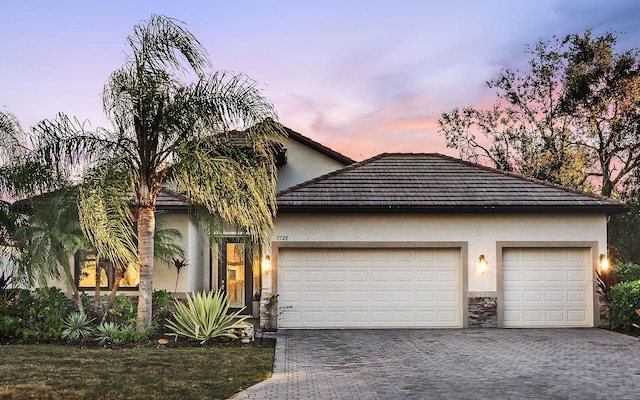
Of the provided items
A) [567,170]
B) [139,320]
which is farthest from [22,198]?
[567,170]

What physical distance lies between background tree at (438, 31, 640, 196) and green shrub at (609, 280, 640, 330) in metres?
13.5

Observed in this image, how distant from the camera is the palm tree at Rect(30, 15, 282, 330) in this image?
11.8m

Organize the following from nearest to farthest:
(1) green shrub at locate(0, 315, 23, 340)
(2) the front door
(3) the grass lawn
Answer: (3) the grass lawn, (1) green shrub at locate(0, 315, 23, 340), (2) the front door

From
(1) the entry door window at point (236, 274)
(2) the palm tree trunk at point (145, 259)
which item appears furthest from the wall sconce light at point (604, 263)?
(2) the palm tree trunk at point (145, 259)

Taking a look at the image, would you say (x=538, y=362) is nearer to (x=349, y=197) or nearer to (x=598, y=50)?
(x=349, y=197)

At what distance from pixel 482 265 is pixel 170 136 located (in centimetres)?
832

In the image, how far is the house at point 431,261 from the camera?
15.6m

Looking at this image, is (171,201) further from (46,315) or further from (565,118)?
(565,118)

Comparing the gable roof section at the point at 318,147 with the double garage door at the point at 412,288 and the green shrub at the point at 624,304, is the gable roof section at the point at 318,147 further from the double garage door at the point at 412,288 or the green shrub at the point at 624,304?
the green shrub at the point at 624,304

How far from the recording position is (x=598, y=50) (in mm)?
27031

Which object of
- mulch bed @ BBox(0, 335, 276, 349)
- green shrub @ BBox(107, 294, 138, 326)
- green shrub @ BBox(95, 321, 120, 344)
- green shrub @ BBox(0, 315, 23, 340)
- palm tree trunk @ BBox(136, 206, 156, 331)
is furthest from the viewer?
green shrub @ BBox(107, 294, 138, 326)

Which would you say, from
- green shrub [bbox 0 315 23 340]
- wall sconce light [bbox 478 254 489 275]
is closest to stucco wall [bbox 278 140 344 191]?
wall sconce light [bbox 478 254 489 275]

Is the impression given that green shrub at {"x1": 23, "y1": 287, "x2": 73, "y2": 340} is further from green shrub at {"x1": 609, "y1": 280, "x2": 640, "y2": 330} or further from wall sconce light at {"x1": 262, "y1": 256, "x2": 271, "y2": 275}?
green shrub at {"x1": 609, "y1": 280, "x2": 640, "y2": 330}

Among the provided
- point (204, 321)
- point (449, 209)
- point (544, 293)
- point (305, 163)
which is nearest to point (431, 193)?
point (449, 209)
